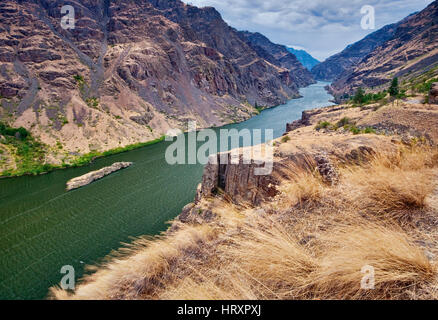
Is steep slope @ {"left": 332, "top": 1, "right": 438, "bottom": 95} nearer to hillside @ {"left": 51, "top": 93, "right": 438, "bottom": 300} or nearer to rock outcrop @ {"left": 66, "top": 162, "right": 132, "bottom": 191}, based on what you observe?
rock outcrop @ {"left": 66, "top": 162, "right": 132, "bottom": 191}

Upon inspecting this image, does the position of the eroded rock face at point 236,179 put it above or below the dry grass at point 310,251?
below

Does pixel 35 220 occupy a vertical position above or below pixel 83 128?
below

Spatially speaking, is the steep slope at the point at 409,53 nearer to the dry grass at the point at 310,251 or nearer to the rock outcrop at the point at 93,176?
the rock outcrop at the point at 93,176

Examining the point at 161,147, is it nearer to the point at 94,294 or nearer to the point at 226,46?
the point at 94,294

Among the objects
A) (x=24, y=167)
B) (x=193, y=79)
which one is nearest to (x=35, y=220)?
(x=24, y=167)
